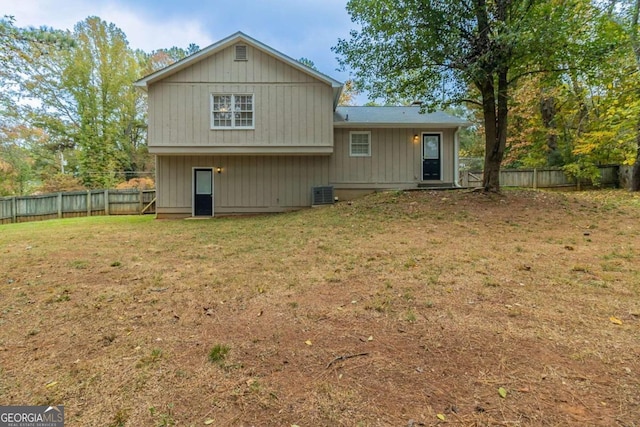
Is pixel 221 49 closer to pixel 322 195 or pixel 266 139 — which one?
pixel 266 139

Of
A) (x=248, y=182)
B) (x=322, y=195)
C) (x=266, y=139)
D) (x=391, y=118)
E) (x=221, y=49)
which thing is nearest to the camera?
(x=221, y=49)

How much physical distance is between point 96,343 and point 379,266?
3361mm

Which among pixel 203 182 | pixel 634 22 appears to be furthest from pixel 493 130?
pixel 203 182

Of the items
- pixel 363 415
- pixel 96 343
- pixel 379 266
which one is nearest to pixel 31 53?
pixel 96 343

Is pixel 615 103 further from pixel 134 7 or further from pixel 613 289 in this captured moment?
pixel 134 7

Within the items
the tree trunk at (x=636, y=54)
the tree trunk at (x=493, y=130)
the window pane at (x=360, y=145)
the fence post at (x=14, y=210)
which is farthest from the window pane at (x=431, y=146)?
the fence post at (x=14, y=210)

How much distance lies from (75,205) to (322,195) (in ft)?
39.7

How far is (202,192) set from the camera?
12641 millimetres

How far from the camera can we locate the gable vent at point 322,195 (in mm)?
12195

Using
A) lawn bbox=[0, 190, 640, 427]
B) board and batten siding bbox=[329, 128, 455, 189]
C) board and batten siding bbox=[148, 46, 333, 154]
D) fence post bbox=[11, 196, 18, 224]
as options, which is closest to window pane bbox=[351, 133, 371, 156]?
board and batten siding bbox=[329, 128, 455, 189]

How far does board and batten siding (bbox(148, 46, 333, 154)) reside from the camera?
11547 millimetres

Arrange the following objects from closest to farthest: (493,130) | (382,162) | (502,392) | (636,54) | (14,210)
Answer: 1. (502,392)
2. (493,130)
3. (636,54)
4. (382,162)
5. (14,210)

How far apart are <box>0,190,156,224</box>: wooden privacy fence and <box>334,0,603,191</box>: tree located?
1194 centimetres

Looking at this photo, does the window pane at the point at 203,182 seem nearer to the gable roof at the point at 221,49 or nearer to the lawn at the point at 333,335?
the gable roof at the point at 221,49
